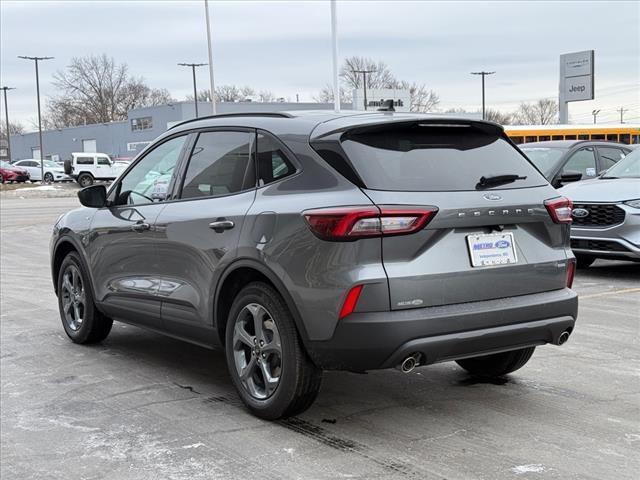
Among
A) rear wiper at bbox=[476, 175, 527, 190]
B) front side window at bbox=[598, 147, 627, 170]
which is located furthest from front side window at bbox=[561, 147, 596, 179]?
rear wiper at bbox=[476, 175, 527, 190]

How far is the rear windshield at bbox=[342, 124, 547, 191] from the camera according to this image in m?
4.39

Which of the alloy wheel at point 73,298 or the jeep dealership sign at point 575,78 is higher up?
the jeep dealership sign at point 575,78

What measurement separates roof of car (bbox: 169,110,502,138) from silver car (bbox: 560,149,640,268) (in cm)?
545

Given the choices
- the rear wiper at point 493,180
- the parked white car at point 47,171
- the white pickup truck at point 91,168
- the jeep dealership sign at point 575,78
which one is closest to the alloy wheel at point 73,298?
the rear wiper at point 493,180

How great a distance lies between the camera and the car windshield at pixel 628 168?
429 inches

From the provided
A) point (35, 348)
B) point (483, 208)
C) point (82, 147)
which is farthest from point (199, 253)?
point (82, 147)

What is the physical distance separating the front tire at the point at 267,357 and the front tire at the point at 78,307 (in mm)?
2287

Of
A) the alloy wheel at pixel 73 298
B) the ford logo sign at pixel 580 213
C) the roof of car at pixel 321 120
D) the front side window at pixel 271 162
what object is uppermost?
the roof of car at pixel 321 120

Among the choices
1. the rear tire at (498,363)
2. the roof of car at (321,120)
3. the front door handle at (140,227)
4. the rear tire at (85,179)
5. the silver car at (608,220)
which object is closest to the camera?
the roof of car at (321,120)

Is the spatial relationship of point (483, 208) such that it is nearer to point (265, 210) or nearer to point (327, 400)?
point (265, 210)

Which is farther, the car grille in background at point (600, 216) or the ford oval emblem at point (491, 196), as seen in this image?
the car grille in background at point (600, 216)

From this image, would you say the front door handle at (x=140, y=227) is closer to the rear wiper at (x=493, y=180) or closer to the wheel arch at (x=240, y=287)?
the wheel arch at (x=240, y=287)

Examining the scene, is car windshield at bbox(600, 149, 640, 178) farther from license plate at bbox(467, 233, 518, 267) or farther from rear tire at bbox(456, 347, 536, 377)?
license plate at bbox(467, 233, 518, 267)

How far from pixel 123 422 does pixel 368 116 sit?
2294mm
